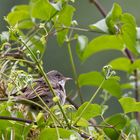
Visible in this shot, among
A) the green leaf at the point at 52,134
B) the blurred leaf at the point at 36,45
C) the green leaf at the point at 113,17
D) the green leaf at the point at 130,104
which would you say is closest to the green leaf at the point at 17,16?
the blurred leaf at the point at 36,45

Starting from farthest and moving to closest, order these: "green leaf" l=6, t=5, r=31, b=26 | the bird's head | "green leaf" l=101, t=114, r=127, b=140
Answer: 1. the bird's head
2. "green leaf" l=6, t=5, r=31, b=26
3. "green leaf" l=101, t=114, r=127, b=140

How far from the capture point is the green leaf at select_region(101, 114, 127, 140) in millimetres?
2730

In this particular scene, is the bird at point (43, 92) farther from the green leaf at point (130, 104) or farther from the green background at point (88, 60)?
the green background at point (88, 60)

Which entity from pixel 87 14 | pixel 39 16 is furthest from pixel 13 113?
pixel 87 14

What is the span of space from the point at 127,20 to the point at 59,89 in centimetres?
85

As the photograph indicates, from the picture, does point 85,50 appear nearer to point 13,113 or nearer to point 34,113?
point 34,113

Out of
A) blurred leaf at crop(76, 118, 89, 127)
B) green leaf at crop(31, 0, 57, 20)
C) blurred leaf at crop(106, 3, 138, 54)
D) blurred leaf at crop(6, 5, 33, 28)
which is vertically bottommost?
blurred leaf at crop(76, 118, 89, 127)

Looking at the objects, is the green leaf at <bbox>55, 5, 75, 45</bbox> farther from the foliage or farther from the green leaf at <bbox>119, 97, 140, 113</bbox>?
the green leaf at <bbox>119, 97, 140, 113</bbox>

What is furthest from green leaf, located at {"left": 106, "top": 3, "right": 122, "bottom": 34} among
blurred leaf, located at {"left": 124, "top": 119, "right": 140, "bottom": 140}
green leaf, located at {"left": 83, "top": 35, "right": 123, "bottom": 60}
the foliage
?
blurred leaf, located at {"left": 124, "top": 119, "right": 140, "bottom": 140}

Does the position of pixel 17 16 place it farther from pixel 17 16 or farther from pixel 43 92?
pixel 43 92

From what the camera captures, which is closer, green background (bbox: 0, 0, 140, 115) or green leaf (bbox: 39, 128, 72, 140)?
green leaf (bbox: 39, 128, 72, 140)

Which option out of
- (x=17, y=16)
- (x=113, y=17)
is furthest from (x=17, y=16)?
(x=113, y=17)

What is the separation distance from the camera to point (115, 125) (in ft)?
9.04

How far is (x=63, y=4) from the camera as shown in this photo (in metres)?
3.14
